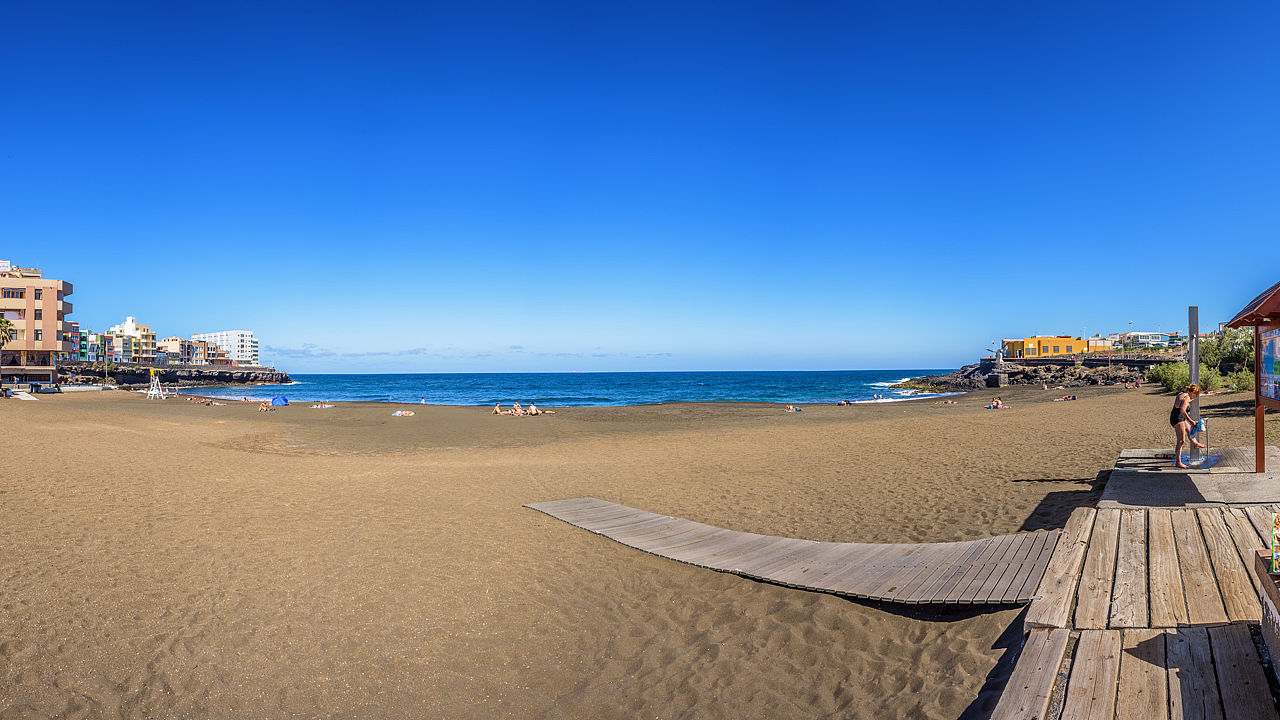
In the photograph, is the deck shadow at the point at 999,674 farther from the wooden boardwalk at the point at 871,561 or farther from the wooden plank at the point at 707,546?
the wooden plank at the point at 707,546

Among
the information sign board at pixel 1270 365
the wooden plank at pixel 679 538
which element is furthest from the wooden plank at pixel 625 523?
the information sign board at pixel 1270 365

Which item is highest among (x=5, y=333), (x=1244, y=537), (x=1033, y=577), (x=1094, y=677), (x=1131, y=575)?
(x=5, y=333)

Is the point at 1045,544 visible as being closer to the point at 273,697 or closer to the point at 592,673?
the point at 592,673

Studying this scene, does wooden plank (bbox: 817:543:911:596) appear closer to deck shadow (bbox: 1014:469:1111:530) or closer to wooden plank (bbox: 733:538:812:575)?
wooden plank (bbox: 733:538:812:575)

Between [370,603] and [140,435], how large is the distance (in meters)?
17.6

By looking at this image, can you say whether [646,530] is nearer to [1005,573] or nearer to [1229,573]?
[1005,573]

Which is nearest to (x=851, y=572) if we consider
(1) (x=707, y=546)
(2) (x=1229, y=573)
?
(1) (x=707, y=546)

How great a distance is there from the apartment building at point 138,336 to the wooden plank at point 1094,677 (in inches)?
7033

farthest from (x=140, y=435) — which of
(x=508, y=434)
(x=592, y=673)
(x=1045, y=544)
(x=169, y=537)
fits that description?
(x=1045, y=544)

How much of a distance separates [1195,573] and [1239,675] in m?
1.70

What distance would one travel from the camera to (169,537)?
25.0 ft

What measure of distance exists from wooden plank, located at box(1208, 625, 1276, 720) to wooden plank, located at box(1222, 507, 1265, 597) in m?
0.95

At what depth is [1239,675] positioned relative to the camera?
9.96 feet

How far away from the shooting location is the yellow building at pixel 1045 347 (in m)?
96.9
